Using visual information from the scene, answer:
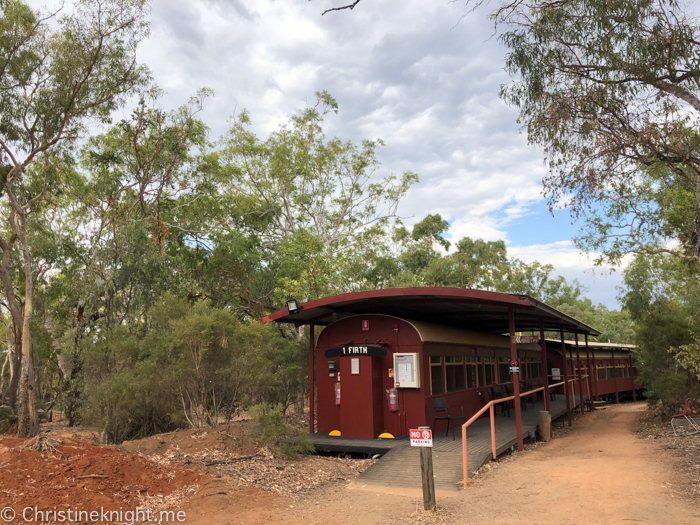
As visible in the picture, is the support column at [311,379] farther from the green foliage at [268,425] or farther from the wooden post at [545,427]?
the wooden post at [545,427]

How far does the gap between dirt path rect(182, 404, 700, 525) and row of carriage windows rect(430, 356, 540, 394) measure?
2850mm

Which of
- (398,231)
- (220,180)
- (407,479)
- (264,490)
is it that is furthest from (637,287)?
(264,490)

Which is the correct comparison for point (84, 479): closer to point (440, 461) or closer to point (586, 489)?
point (440, 461)

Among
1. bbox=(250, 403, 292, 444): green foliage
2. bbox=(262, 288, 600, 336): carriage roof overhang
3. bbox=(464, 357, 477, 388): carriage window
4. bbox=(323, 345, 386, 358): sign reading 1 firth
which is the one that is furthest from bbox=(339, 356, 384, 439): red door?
bbox=(464, 357, 477, 388): carriage window

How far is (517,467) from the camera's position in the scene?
8406mm

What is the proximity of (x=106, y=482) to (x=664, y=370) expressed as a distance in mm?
13992

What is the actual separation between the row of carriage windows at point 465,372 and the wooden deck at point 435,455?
3.53 feet

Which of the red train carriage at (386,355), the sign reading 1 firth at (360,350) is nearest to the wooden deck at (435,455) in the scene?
the red train carriage at (386,355)

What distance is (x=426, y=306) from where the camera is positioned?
1123cm

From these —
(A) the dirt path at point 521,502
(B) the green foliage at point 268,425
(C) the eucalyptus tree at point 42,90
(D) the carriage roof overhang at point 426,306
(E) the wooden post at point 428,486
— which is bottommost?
(A) the dirt path at point 521,502

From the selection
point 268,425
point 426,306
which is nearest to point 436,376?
point 426,306

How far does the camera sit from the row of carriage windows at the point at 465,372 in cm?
1111

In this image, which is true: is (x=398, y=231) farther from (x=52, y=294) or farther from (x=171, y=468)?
(x=171, y=468)

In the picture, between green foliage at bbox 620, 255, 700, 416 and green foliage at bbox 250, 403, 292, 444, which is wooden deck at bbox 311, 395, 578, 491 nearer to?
green foliage at bbox 250, 403, 292, 444
